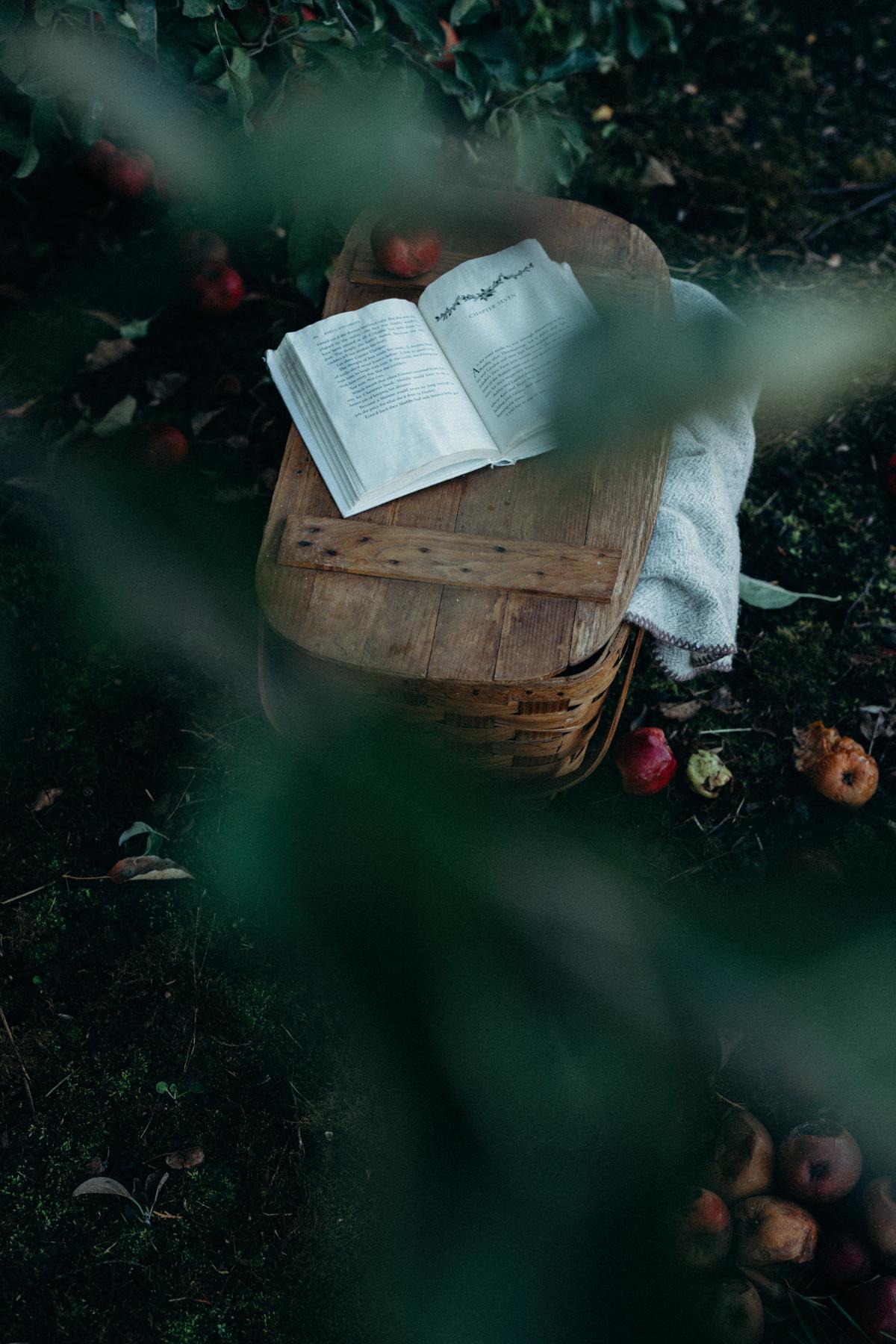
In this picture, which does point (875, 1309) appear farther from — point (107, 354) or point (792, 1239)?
point (107, 354)

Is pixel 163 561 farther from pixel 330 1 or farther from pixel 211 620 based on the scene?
pixel 330 1

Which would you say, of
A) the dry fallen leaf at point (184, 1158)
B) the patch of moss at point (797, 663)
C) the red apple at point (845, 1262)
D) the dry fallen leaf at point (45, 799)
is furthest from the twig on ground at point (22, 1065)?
the patch of moss at point (797, 663)

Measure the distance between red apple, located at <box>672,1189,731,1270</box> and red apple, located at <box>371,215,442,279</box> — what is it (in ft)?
6.62

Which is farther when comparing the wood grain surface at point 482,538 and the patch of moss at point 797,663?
the patch of moss at point 797,663

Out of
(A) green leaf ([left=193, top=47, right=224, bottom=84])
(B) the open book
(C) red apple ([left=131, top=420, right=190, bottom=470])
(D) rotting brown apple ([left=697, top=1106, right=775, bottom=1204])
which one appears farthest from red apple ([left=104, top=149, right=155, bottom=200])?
(D) rotting brown apple ([left=697, top=1106, right=775, bottom=1204])

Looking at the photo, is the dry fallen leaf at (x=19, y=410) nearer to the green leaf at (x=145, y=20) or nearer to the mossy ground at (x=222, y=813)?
the mossy ground at (x=222, y=813)

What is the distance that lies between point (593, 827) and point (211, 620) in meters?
1.19

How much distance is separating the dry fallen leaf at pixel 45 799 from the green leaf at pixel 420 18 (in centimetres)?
211

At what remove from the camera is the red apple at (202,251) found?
2.79 m

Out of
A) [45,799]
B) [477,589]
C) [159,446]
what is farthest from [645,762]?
[159,446]

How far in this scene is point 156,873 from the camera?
7.00 feet

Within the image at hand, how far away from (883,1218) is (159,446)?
2.53 metres

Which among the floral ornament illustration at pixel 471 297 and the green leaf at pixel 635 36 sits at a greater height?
the green leaf at pixel 635 36

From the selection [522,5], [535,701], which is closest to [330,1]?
[522,5]
